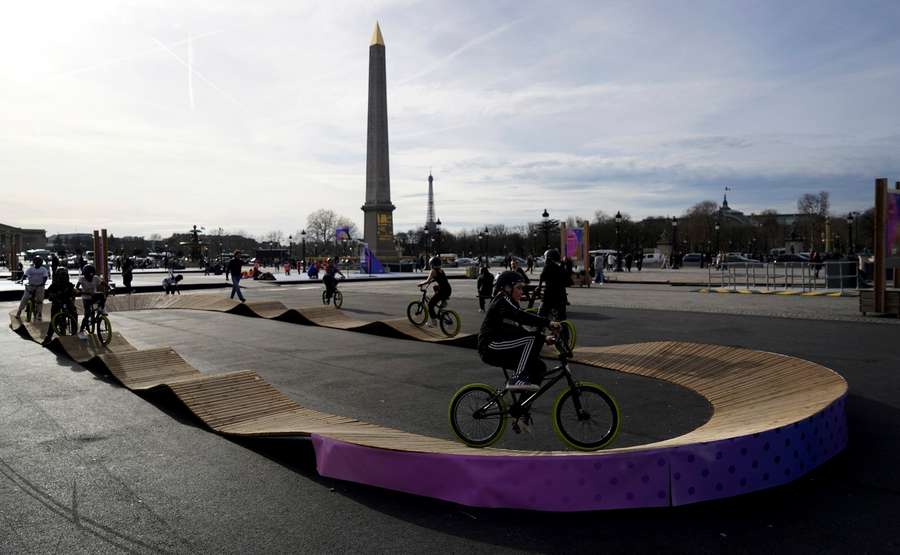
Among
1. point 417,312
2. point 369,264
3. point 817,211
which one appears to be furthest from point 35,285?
point 817,211

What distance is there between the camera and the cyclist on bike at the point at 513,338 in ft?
19.5

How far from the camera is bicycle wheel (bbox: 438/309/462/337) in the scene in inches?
571

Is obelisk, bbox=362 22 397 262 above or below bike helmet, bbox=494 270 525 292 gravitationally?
above

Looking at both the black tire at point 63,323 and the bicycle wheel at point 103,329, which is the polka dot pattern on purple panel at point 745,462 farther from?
the black tire at point 63,323

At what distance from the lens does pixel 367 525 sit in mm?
4469

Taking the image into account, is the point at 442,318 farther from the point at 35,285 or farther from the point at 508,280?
the point at 35,285

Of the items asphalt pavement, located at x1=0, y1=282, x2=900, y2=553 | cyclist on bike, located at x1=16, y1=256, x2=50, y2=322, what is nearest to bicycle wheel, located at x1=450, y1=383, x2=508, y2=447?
asphalt pavement, located at x1=0, y1=282, x2=900, y2=553

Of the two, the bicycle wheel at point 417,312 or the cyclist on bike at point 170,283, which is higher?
the cyclist on bike at point 170,283

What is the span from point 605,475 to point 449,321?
1015cm

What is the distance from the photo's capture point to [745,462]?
4805 millimetres

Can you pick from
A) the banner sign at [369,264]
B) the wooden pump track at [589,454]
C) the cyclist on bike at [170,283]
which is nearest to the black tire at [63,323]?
the wooden pump track at [589,454]

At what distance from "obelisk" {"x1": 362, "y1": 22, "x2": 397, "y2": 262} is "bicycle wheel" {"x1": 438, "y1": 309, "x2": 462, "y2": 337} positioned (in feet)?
130

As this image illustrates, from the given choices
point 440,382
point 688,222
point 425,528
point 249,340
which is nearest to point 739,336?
point 440,382

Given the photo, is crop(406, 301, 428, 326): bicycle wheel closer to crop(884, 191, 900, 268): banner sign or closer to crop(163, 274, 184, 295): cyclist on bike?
crop(884, 191, 900, 268): banner sign
